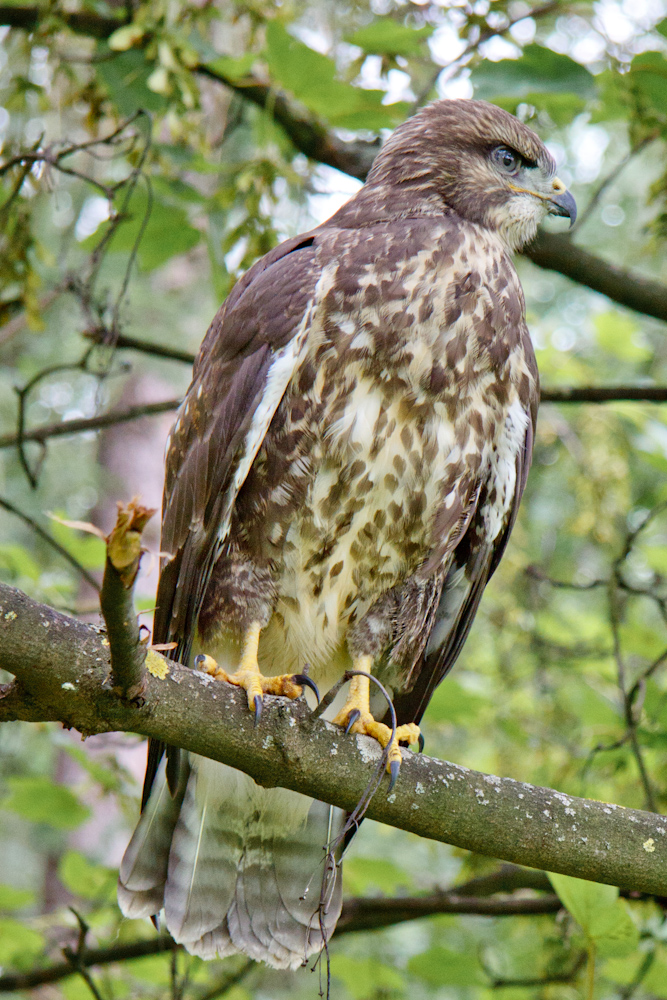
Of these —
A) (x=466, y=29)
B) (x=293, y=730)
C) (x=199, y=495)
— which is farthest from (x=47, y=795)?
(x=466, y=29)

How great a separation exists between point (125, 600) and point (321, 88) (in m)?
2.11

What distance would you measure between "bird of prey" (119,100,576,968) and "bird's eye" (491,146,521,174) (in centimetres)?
36

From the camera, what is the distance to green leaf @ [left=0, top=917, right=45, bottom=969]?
3639 millimetres

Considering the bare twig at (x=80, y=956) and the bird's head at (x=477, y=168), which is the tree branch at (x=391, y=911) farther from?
the bird's head at (x=477, y=168)

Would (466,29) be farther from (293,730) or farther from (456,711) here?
(293,730)

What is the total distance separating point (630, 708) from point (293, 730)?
1285mm

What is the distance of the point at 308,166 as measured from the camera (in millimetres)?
4379

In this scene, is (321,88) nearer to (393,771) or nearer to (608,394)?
(608,394)

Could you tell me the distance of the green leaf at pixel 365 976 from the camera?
153 inches

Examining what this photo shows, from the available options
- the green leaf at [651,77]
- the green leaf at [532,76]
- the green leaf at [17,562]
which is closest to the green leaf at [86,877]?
the green leaf at [17,562]

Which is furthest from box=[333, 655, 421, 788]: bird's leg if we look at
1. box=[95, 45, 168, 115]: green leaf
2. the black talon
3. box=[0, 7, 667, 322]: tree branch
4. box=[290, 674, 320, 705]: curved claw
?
box=[95, 45, 168, 115]: green leaf

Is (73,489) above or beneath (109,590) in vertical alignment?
beneath

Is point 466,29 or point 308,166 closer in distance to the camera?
point 466,29

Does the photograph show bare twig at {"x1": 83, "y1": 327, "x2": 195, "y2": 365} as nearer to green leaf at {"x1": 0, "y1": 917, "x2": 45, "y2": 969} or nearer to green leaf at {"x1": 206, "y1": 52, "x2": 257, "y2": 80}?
green leaf at {"x1": 206, "y1": 52, "x2": 257, "y2": 80}
